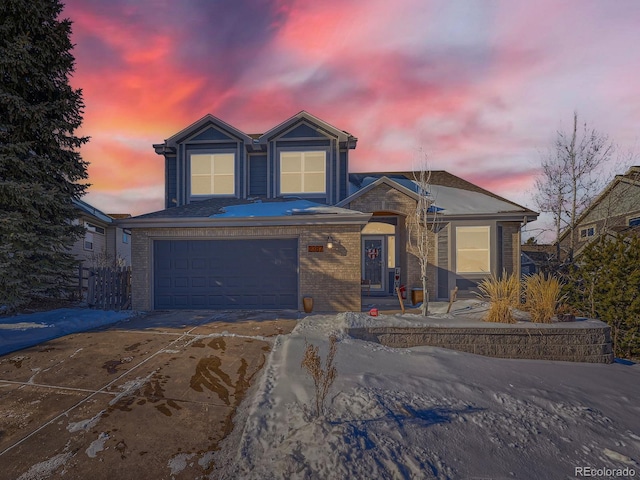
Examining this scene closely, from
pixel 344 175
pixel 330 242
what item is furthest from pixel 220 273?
pixel 344 175

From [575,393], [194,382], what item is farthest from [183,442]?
[575,393]

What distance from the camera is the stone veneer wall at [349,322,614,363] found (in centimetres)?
608

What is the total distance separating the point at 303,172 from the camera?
12.4 meters

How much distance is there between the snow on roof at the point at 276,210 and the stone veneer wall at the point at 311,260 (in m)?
0.45

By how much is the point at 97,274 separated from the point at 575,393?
1252cm

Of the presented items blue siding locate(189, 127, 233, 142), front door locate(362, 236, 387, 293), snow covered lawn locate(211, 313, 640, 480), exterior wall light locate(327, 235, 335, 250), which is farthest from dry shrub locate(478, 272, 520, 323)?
blue siding locate(189, 127, 233, 142)

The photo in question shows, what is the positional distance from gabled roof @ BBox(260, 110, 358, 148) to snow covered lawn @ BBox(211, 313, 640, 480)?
9.41m

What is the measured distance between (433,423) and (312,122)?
38.2ft

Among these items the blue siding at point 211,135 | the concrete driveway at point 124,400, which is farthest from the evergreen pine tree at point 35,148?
the blue siding at point 211,135

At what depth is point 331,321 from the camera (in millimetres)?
7551

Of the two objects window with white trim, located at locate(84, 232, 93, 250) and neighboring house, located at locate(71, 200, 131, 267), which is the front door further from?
window with white trim, located at locate(84, 232, 93, 250)

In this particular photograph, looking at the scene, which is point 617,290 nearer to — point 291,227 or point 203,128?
point 291,227

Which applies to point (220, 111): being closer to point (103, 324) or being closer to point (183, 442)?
point (103, 324)

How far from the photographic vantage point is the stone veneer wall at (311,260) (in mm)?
9188
